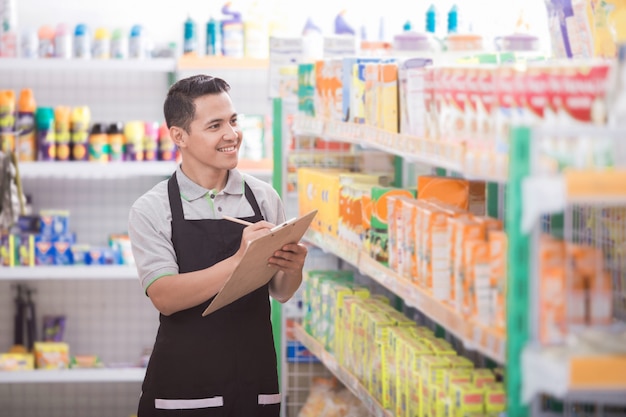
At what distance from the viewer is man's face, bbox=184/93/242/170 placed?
3.74 m

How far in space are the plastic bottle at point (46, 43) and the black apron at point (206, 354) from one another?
2.89 m

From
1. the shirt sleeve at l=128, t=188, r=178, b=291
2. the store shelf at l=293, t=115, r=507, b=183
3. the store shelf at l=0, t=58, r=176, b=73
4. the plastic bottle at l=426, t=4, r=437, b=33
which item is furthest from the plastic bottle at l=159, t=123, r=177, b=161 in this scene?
the shirt sleeve at l=128, t=188, r=178, b=291

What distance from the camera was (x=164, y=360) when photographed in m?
3.81

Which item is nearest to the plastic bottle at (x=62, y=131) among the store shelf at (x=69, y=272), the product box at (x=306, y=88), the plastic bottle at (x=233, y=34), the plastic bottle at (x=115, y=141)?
the plastic bottle at (x=115, y=141)

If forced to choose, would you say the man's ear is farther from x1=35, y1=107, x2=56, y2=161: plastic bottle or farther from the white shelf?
x1=35, y1=107, x2=56, y2=161: plastic bottle

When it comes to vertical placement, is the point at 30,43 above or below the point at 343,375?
above

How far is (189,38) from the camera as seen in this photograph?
254 inches

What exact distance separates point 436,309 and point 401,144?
67 cm

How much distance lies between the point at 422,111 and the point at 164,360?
132 centimetres

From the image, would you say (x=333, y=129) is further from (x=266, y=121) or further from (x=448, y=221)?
(x=266, y=121)

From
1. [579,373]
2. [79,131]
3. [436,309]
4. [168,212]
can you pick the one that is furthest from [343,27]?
[579,373]

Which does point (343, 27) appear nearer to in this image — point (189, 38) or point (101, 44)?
point (189, 38)

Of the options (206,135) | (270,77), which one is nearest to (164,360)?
(206,135)

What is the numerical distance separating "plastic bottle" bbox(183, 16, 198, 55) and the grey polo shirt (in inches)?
105
